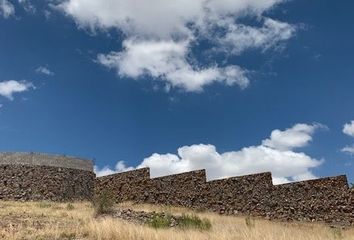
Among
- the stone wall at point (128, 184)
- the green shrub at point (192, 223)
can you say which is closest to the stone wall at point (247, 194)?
the stone wall at point (128, 184)

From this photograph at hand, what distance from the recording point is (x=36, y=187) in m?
33.0

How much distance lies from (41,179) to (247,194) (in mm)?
14395

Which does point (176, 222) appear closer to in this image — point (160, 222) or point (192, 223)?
point (192, 223)

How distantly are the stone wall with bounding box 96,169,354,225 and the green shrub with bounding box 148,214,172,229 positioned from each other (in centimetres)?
696

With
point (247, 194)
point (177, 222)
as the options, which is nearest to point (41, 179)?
point (247, 194)

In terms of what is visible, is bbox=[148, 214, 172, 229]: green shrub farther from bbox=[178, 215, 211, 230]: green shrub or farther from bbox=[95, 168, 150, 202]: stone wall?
bbox=[95, 168, 150, 202]: stone wall

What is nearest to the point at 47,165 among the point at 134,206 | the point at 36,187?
the point at 36,187

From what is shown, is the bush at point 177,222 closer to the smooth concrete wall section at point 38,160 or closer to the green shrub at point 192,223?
the green shrub at point 192,223

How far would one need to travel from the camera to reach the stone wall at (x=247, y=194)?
23.0 meters

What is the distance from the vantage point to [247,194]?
2598cm

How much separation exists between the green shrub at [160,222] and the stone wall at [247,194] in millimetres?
6956

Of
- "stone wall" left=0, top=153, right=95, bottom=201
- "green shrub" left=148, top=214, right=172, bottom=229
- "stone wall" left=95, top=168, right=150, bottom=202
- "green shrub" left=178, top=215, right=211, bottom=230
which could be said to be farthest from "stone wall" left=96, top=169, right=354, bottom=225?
"green shrub" left=148, top=214, right=172, bottom=229

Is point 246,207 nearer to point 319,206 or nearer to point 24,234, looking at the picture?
point 319,206

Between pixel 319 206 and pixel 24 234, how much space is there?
14.0 metres
